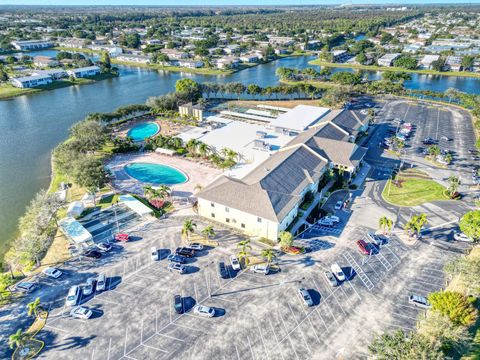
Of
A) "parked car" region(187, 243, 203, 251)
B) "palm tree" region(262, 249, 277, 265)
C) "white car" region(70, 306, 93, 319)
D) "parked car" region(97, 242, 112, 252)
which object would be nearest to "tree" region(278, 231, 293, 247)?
"palm tree" region(262, 249, 277, 265)

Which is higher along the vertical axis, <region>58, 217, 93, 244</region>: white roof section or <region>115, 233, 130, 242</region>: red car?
<region>58, 217, 93, 244</region>: white roof section

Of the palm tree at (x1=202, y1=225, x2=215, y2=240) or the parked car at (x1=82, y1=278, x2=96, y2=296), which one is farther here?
the palm tree at (x1=202, y1=225, x2=215, y2=240)

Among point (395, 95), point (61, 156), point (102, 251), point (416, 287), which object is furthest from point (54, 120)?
point (395, 95)

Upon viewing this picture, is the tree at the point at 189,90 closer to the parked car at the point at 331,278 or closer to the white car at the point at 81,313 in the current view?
the parked car at the point at 331,278

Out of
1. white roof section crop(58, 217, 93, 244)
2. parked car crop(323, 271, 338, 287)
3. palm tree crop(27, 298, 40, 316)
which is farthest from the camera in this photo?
white roof section crop(58, 217, 93, 244)

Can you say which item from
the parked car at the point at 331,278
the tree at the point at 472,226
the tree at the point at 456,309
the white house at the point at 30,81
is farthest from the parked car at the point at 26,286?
the white house at the point at 30,81

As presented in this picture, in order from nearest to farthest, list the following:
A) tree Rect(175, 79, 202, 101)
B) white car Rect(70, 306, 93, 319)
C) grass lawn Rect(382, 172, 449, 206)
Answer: white car Rect(70, 306, 93, 319), grass lawn Rect(382, 172, 449, 206), tree Rect(175, 79, 202, 101)

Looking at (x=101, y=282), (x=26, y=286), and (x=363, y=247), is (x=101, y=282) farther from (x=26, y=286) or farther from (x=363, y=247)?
(x=363, y=247)

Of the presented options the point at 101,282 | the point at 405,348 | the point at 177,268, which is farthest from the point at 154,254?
the point at 405,348

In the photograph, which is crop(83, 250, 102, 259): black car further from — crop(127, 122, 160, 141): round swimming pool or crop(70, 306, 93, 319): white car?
crop(127, 122, 160, 141): round swimming pool
